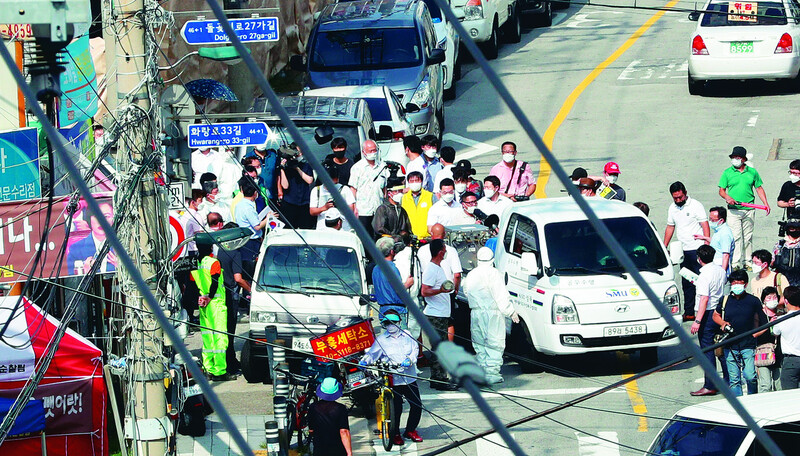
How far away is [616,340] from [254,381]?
4030 millimetres

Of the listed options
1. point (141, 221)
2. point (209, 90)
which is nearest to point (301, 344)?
point (141, 221)

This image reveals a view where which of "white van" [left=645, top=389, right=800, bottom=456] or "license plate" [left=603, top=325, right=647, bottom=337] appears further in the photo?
"license plate" [left=603, top=325, right=647, bottom=337]

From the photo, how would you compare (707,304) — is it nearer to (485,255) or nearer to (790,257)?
(790,257)

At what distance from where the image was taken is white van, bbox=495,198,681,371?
46.2 feet

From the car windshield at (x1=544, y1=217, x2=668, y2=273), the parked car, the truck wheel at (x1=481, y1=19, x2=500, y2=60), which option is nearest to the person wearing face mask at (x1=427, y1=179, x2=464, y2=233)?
the car windshield at (x1=544, y1=217, x2=668, y2=273)

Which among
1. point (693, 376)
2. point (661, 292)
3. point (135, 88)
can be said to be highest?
point (135, 88)

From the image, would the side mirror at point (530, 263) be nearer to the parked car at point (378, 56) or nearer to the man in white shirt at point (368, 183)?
the man in white shirt at point (368, 183)

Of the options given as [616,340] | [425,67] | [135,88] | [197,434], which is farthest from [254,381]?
[425,67]

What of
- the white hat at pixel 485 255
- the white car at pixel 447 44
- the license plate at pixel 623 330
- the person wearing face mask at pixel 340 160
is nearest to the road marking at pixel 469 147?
the white car at pixel 447 44

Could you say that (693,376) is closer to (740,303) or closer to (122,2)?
(740,303)

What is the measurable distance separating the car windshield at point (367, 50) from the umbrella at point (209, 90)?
157 cm

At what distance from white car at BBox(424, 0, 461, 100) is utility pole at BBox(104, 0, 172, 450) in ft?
50.9

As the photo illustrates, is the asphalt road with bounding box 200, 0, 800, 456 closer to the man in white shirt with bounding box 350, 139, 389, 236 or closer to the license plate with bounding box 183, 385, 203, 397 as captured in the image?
the license plate with bounding box 183, 385, 203, 397

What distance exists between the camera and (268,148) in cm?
1823
